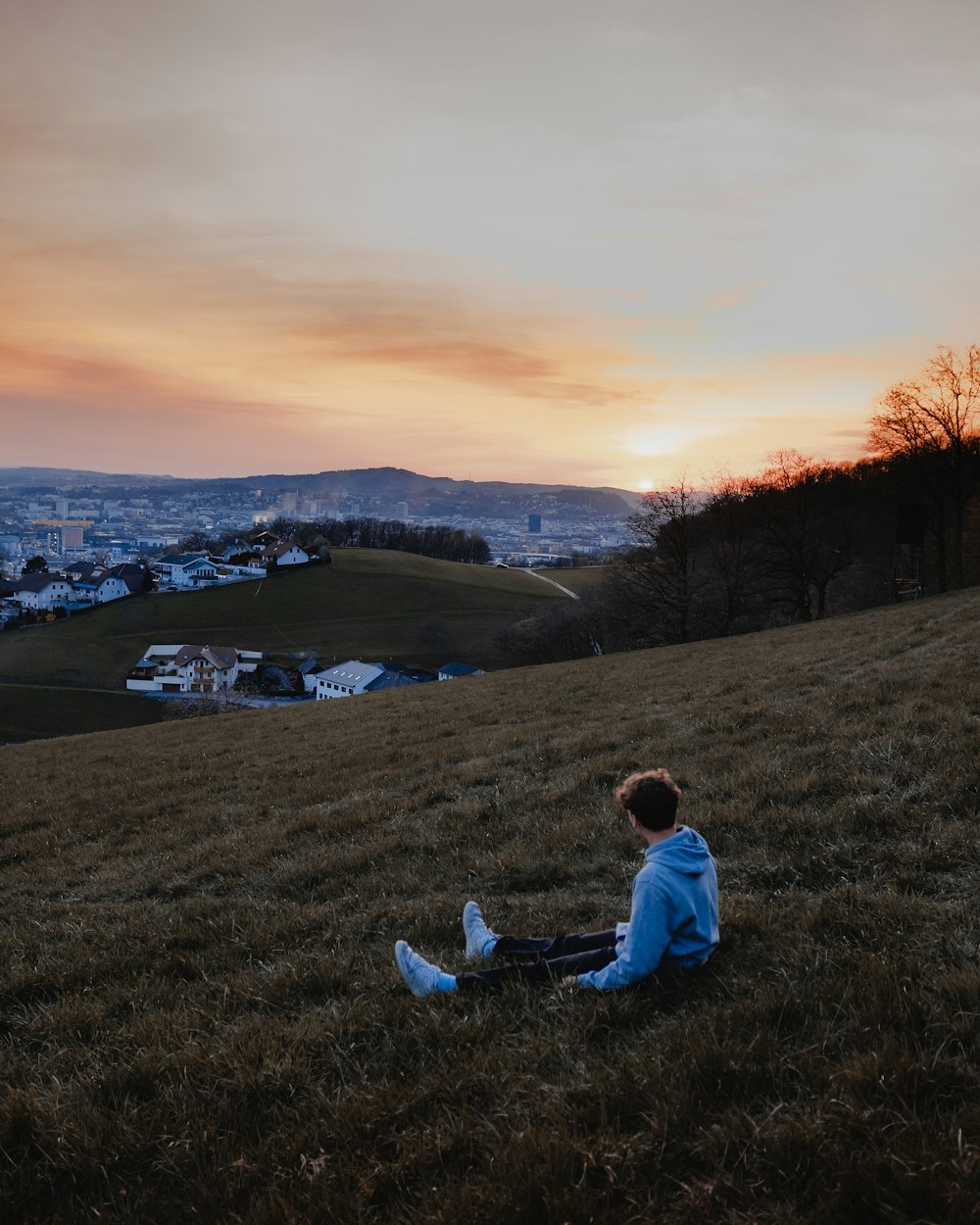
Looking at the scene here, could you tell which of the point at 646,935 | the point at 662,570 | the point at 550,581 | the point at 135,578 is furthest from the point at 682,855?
the point at 135,578

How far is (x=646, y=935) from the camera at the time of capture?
14.9ft

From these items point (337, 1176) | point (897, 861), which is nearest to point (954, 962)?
point (897, 861)

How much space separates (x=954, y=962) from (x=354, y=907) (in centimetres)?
490

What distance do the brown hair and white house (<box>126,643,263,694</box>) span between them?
276ft

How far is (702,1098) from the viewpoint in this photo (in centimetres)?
347

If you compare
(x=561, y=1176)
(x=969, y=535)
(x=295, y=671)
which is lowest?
(x=295, y=671)

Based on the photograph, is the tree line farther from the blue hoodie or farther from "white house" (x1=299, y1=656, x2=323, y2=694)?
"white house" (x1=299, y1=656, x2=323, y2=694)

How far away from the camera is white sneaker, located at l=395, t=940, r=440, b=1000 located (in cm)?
486

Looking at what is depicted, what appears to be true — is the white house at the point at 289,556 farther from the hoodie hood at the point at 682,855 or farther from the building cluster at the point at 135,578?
the hoodie hood at the point at 682,855

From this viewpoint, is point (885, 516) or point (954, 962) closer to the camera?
point (954, 962)

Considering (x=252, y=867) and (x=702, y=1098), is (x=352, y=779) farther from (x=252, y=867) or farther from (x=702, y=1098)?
(x=702, y=1098)

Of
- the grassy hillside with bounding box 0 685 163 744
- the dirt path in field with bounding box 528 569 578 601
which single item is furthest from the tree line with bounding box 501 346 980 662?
the dirt path in field with bounding box 528 569 578 601

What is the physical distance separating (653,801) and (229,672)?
92957mm

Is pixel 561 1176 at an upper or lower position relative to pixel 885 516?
lower
